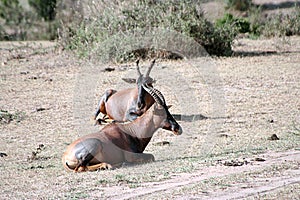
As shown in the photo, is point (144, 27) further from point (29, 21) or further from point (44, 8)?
point (44, 8)

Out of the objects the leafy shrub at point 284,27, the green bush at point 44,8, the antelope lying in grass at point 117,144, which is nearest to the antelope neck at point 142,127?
the antelope lying in grass at point 117,144

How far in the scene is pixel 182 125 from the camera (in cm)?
1234

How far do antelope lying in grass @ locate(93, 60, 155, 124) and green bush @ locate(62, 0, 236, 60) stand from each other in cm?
521

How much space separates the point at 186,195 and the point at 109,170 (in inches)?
67.8

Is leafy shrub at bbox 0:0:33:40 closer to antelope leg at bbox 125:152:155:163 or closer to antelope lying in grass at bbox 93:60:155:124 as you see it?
antelope lying in grass at bbox 93:60:155:124

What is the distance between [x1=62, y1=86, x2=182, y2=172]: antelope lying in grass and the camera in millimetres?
9086

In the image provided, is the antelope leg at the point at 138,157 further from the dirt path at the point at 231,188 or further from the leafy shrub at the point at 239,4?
the leafy shrub at the point at 239,4

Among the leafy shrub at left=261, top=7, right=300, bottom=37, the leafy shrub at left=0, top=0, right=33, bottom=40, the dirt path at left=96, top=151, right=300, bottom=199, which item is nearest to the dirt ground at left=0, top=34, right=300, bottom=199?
the dirt path at left=96, top=151, right=300, bottom=199

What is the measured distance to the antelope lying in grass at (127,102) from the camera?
1202 centimetres

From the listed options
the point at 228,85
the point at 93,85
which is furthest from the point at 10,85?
the point at 228,85

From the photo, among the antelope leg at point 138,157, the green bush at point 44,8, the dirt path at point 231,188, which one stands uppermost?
the dirt path at point 231,188

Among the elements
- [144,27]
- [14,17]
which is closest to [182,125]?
[144,27]

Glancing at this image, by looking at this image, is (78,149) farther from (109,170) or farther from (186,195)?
(186,195)

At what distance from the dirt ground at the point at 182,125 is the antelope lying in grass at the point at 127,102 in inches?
18.2
